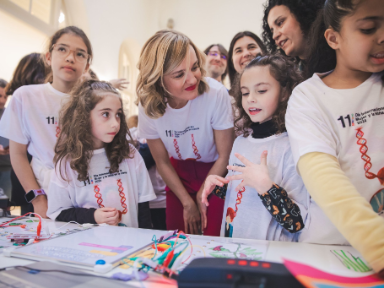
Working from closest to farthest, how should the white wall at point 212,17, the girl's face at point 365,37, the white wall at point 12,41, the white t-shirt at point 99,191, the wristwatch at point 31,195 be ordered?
the girl's face at point 365,37, the white t-shirt at point 99,191, the wristwatch at point 31,195, the white wall at point 12,41, the white wall at point 212,17

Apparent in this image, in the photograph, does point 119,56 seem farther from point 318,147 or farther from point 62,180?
point 318,147

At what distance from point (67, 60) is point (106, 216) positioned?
0.80 m

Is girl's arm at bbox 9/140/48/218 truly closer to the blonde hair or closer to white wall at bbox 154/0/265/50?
the blonde hair

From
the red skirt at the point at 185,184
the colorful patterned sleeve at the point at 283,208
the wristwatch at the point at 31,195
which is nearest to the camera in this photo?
the colorful patterned sleeve at the point at 283,208

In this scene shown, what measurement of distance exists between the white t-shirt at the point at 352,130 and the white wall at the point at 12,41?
10.2 feet

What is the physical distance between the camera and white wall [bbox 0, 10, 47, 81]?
10.3 feet

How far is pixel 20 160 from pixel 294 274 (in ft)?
4.45

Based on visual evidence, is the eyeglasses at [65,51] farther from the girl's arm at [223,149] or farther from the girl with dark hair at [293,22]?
the girl with dark hair at [293,22]

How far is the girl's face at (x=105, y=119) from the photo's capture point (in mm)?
1234

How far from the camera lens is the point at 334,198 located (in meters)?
0.63

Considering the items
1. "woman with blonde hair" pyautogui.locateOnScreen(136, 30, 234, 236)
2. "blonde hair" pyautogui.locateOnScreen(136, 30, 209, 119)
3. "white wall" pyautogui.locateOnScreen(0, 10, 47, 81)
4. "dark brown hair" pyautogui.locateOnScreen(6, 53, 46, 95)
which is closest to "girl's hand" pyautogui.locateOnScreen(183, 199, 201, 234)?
"woman with blonde hair" pyautogui.locateOnScreen(136, 30, 234, 236)

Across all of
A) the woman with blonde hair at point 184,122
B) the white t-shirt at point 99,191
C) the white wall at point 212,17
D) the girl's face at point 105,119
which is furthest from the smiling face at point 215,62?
the white wall at point 212,17

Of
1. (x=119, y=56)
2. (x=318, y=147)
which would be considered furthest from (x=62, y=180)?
(x=119, y=56)

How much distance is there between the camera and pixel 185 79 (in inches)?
49.4
